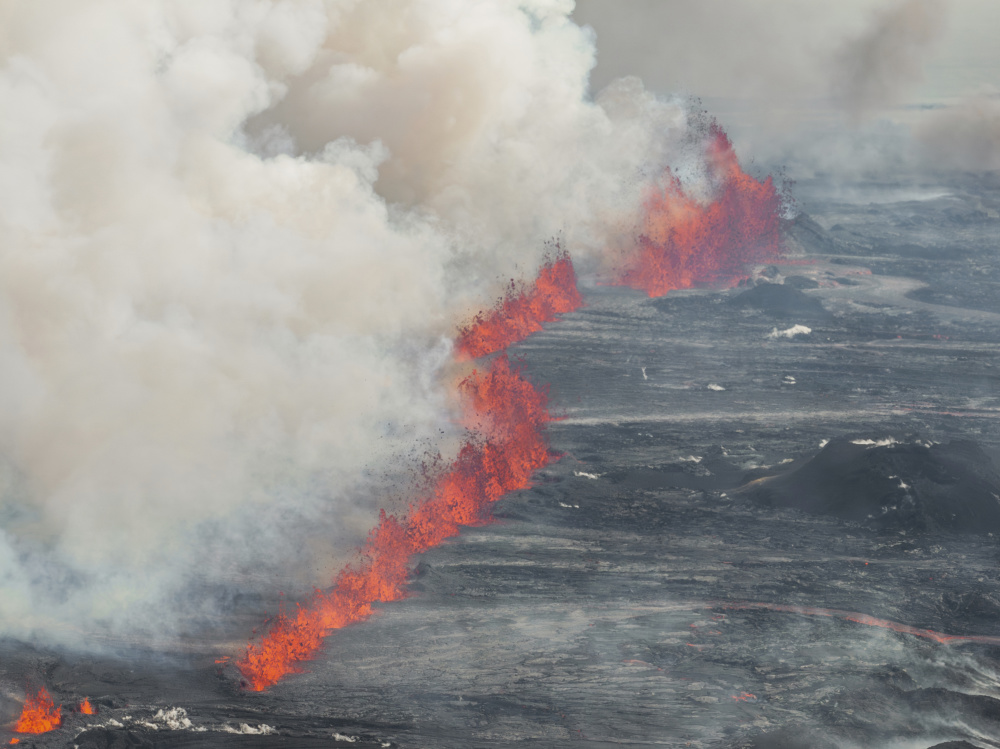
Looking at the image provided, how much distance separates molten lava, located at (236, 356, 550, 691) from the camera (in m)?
20.6

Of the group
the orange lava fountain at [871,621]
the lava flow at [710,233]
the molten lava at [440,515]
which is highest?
the lava flow at [710,233]

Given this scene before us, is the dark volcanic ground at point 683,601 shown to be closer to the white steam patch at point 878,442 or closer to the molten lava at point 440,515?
the white steam patch at point 878,442

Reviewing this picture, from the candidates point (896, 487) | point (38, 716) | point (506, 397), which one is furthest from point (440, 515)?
point (896, 487)

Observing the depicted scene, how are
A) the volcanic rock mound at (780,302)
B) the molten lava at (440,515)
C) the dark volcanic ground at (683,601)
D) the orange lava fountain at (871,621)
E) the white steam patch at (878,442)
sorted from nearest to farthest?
the dark volcanic ground at (683,601), the molten lava at (440,515), the orange lava fountain at (871,621), the white steam patch at (878,442), the volcanic rock mound at (780,302)

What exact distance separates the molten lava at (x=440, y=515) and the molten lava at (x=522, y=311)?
2867 millimetres

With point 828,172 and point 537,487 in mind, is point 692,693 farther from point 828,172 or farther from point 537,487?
point 828,172

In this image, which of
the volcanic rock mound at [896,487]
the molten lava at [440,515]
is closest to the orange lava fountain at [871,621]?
the volcanic rock mound at [896,487]

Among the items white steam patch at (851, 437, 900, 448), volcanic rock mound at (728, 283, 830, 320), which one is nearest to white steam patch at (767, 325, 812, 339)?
volcanic rock mound at (728, 283, 830, 320)

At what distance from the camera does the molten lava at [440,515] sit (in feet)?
67.5

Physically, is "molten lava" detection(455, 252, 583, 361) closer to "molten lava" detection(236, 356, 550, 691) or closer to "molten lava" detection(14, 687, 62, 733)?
"molten lava" detection(236, 356, 550, 691)

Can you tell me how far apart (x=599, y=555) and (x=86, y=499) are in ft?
41.1

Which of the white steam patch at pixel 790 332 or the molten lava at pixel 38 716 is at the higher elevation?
the white steam patch at pixel 790 332

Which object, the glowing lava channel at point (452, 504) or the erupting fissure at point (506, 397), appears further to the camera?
the erupting fissure at point (506, 397)

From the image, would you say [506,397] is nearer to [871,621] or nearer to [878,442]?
[878,442]
